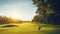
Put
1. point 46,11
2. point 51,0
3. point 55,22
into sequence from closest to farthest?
point 51,0, point 46,11, point 55,22

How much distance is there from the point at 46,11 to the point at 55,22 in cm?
199

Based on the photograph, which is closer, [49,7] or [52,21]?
[49,7]

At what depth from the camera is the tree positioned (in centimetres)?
1562

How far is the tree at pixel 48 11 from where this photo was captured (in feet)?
51.2

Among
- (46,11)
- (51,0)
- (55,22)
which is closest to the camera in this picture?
(51,0)

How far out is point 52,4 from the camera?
15789mm

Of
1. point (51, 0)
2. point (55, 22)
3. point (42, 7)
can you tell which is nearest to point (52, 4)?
point (51, 0)

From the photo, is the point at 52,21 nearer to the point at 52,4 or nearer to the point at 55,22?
the point at 55,22

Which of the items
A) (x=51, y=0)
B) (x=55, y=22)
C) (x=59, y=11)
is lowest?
(x=55, y=22)

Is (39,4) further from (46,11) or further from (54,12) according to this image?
(54,12)

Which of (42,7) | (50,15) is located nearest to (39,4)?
(42,7)

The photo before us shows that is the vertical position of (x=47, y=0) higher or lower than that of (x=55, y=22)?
higher

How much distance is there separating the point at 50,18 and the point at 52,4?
2695mm

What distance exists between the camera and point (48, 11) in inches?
644
